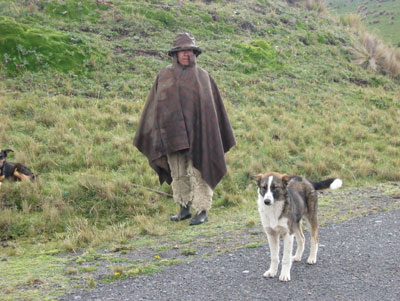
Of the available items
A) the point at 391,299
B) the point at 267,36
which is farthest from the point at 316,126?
the point at 391,299

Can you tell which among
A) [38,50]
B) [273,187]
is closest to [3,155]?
[38,50]

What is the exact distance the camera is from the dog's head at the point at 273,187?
5141mm

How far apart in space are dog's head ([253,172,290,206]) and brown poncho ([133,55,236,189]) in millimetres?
2655

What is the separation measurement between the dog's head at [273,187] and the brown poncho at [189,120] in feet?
8.71

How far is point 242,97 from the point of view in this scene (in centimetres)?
1547

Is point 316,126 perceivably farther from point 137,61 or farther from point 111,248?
point 111,248

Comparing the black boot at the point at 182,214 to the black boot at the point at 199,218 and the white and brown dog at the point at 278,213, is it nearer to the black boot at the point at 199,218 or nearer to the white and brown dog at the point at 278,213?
the black boot at the point at 199,218

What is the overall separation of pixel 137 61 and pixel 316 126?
19.6ft

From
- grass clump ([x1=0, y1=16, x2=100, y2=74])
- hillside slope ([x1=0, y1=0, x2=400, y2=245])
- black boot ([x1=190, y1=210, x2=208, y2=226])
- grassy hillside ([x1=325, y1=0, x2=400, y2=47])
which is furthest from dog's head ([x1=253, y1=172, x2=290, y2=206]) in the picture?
grassy hillside ([x1=325, y1=0, x2=400, y2=47])

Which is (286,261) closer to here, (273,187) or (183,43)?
(273,187)

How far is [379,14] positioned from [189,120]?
36.5 meters

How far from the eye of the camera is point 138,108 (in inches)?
516

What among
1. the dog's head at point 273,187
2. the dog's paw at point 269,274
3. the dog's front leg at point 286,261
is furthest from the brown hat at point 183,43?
the dog's paw at point 269,274

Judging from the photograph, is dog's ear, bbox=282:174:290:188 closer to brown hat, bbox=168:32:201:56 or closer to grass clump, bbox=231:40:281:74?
→ brown hat, bbox=168:32:201:56
